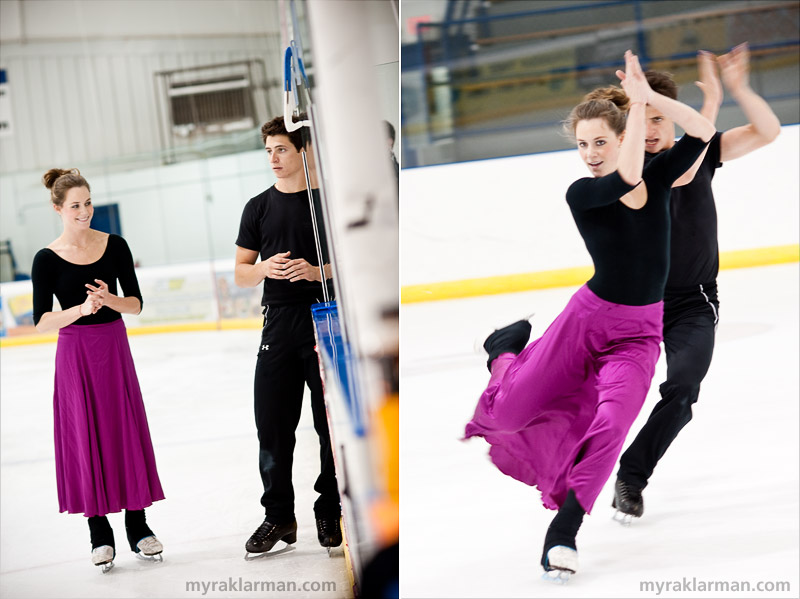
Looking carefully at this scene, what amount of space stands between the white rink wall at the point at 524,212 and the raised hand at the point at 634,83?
19cm

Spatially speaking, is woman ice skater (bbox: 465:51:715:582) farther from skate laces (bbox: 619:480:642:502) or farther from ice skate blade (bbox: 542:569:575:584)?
skate laces (bbox: 619:480:642:502)

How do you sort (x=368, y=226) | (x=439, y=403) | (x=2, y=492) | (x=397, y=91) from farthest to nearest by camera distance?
(x=439, y=403) → (x=2, y=492) → (x=397, y=91) → (x=368, y=226)

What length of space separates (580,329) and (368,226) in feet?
3.77

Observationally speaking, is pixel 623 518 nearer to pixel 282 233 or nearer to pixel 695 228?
pixel 695 228

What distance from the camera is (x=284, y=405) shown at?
1801mm

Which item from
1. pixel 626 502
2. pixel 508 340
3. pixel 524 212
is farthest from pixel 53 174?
pixel 524 212

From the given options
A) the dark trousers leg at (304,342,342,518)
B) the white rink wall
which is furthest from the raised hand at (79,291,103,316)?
the white rink wall

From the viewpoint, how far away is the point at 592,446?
1.63m

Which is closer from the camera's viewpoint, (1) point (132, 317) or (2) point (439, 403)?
(1) point (132, 317)

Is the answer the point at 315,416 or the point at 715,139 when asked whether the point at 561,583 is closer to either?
the point at 315,416

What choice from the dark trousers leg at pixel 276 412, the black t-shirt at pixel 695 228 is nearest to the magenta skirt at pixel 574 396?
the black t-shirt at pixel 695 228

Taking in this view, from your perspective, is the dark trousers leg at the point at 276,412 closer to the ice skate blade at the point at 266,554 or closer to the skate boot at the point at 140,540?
the ice skate blade at the point at 266,554

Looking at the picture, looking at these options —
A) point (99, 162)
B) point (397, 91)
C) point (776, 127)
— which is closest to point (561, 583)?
point (776, 127)

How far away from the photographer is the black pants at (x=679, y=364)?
1.65 m
